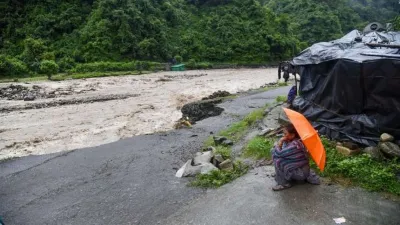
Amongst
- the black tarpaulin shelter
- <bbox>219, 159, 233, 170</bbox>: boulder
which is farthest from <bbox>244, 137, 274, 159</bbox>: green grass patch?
the black tarpaulin shelter

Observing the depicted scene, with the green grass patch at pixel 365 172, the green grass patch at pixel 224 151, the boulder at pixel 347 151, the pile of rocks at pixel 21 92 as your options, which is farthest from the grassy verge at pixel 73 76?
the green grass patch at pixel 365 172

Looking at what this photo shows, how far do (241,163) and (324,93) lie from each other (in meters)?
3.01

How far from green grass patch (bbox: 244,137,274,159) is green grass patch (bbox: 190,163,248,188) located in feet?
2.38

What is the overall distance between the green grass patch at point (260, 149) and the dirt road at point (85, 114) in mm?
5908

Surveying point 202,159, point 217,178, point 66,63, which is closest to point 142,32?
point 66,63

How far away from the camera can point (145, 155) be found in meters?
9.70

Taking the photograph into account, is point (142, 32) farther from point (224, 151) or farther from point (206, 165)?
point (206, 165)

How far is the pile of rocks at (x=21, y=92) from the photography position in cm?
2088

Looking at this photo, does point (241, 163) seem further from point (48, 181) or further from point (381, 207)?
point (48, 181)

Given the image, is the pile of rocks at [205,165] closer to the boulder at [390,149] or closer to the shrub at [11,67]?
the boulder at [390,149]

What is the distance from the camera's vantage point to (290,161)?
17.6ft

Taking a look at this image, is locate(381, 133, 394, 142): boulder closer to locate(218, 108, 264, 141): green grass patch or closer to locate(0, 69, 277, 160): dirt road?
locate(218, 108, 264, 141): green grass patch

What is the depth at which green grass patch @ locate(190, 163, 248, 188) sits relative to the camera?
21.6 ft

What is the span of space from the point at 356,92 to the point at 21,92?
923 inches
